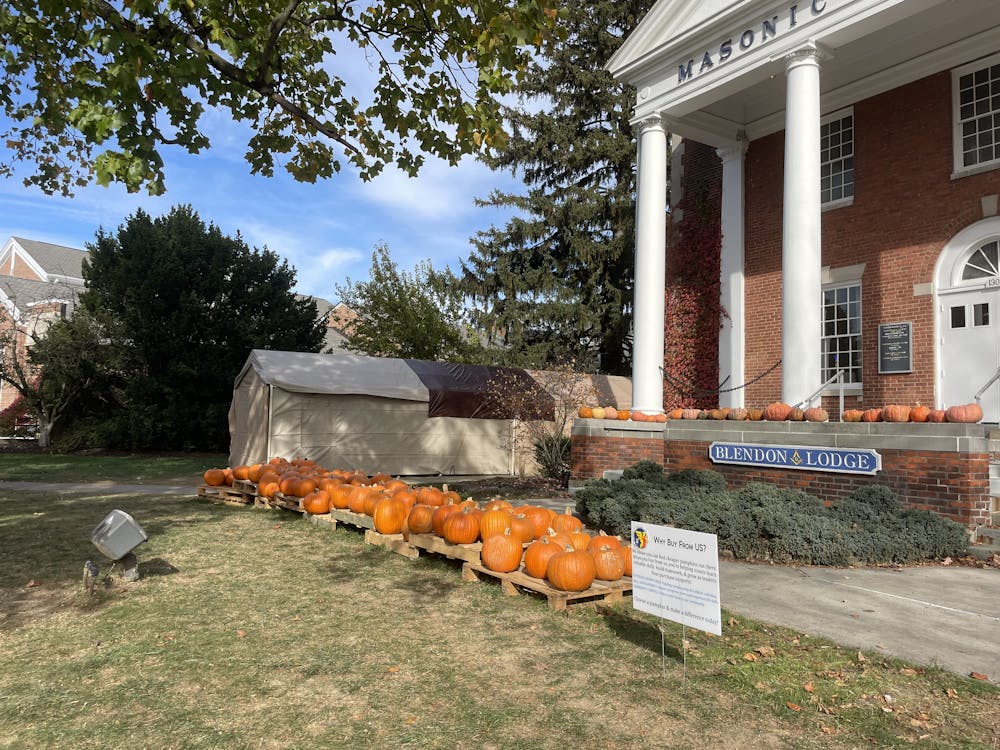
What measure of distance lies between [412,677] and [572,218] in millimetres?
21620

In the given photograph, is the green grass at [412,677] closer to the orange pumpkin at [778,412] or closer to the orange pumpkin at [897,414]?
the orange pumpkin at [897,414]

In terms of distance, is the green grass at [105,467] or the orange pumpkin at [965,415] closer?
the orange pumpkin at [965,415]

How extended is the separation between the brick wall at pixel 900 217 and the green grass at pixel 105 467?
45.6 ft

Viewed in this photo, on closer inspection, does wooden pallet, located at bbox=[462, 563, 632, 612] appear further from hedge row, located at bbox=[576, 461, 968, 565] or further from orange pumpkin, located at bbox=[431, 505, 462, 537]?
hedge row, located at bbox=[576, 461, 968, 565]

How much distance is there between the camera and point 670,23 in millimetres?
13391

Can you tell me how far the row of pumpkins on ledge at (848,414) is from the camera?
8203mm

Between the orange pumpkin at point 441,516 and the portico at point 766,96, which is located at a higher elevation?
the portico at point 766,96

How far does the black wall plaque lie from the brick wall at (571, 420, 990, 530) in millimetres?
3841

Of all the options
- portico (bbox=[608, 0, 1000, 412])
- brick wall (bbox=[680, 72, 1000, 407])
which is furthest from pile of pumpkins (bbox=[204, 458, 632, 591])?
brick wall (bbox=[680, 72, 1000, 407])

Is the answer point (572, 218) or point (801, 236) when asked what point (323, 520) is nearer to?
point (801, 236)

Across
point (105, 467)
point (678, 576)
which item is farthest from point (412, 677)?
point (105, 467)

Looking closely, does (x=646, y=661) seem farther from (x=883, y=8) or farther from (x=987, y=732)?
(x=883, y=8)

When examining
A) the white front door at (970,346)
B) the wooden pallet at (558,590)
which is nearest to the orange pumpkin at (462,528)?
the wooden pallet at (558,590)

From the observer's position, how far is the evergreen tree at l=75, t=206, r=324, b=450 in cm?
2470
